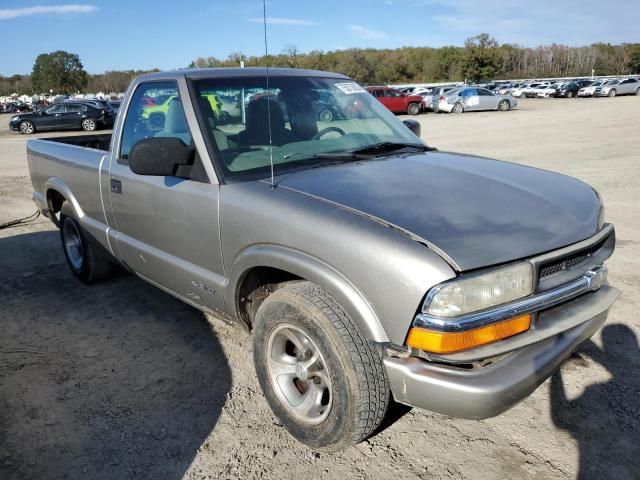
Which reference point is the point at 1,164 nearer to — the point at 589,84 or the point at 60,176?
the point at 60,176

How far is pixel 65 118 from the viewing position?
23.6m

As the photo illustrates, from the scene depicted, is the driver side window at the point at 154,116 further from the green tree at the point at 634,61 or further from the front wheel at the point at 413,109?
the green tree at the point at 634,61

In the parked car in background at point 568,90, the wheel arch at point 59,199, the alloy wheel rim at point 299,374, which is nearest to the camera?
the alloy wheel rim at point 299,374

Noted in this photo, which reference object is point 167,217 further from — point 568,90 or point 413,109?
point 568,90


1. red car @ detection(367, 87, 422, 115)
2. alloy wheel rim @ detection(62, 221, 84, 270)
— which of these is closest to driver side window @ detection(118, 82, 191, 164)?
alloy wheel rim @ detection(62, 221, 84, 270)

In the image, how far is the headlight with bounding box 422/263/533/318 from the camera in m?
1.98

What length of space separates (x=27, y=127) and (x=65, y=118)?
1870 mm

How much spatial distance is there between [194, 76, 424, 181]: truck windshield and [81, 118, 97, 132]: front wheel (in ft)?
74.3

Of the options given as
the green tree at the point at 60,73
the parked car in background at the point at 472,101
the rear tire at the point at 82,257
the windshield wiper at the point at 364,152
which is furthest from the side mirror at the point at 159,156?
the green tree at the point at 60,73

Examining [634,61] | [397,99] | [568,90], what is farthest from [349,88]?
[634,61]

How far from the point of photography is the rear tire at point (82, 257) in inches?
181

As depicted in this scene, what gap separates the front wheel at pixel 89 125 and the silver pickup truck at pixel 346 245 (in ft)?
72.1

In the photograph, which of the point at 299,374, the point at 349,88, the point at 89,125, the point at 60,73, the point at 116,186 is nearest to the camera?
the point at 299,374

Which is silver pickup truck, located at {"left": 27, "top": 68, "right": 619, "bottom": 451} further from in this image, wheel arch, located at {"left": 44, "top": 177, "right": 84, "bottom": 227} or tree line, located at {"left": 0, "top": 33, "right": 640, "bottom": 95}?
tree line, located at {"left": 0, "top": 33, "right": 640, "bottom": 95}
